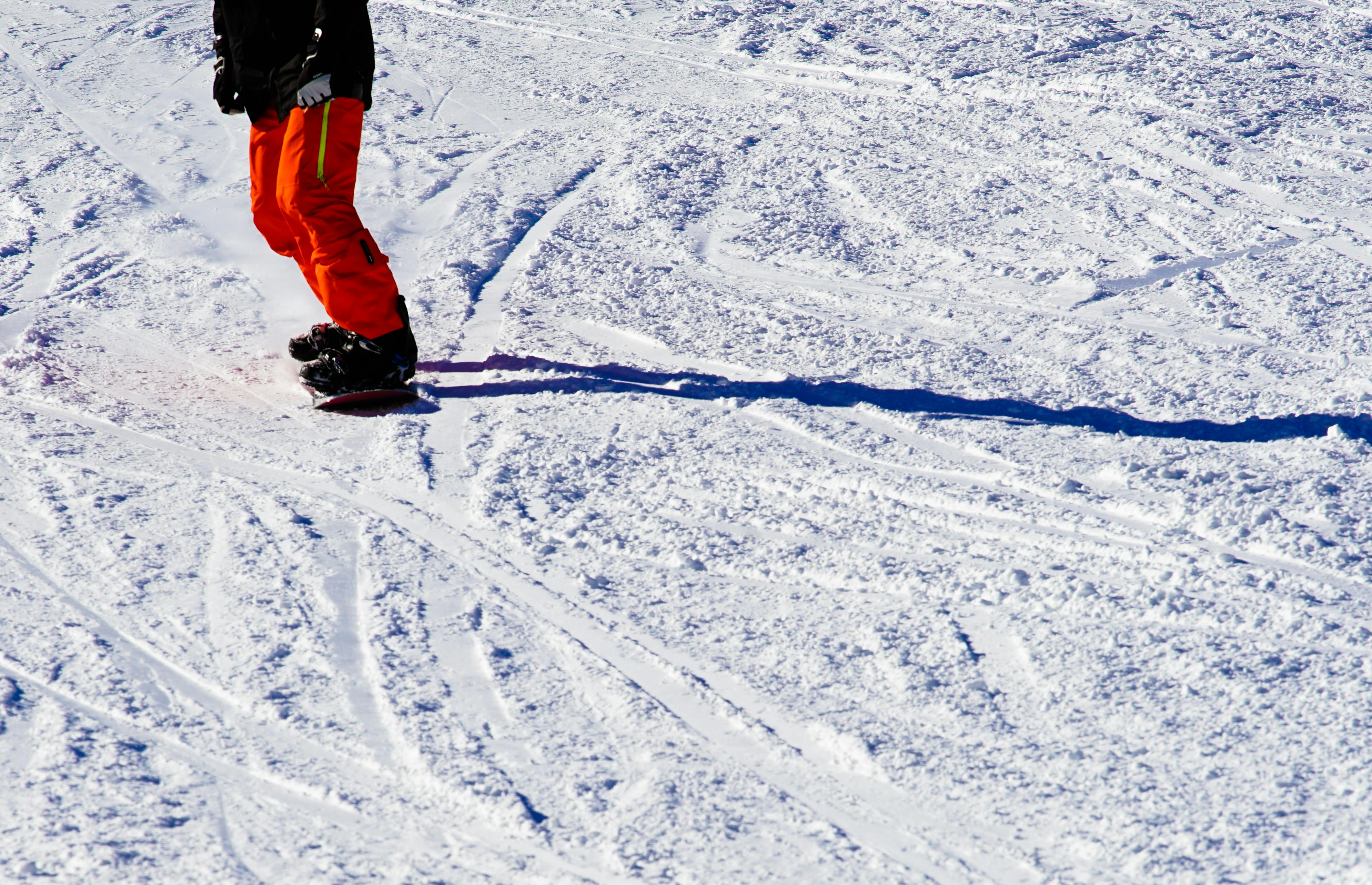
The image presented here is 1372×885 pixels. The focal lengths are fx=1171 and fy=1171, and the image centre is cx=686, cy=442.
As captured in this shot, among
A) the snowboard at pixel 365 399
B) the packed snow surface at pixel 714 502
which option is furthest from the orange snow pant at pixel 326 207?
the packed snow surface at pixel 714 502

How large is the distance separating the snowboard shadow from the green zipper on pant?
76cm

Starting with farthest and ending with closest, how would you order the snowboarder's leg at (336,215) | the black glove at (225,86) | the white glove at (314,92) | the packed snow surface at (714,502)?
the black glove at (225,86) → the snowboarder's leg at (336,215) → the white glove at (314,92) → the packed snow surface at (714,502)

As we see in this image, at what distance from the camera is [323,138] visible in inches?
136

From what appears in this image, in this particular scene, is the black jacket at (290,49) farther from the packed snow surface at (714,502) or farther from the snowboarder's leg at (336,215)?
the packed snow surface at (714,502)

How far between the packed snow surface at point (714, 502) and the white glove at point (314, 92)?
0.96 m

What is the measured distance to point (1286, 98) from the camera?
615 centimetres

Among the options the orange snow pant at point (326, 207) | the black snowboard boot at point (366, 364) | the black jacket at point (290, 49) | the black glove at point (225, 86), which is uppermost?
the black jacket at point (290, 49)

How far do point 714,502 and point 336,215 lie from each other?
1.46m

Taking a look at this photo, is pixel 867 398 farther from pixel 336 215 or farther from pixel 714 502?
pixel 336 215

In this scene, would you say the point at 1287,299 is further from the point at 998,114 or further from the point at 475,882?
the point at 475,882

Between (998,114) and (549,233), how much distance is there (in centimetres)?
265

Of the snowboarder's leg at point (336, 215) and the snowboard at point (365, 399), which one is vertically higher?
the snowboarder's leg at point (336, 215)

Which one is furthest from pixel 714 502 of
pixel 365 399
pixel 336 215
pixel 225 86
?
pixel 225 86

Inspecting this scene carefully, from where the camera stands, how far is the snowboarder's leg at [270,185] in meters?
3.65
